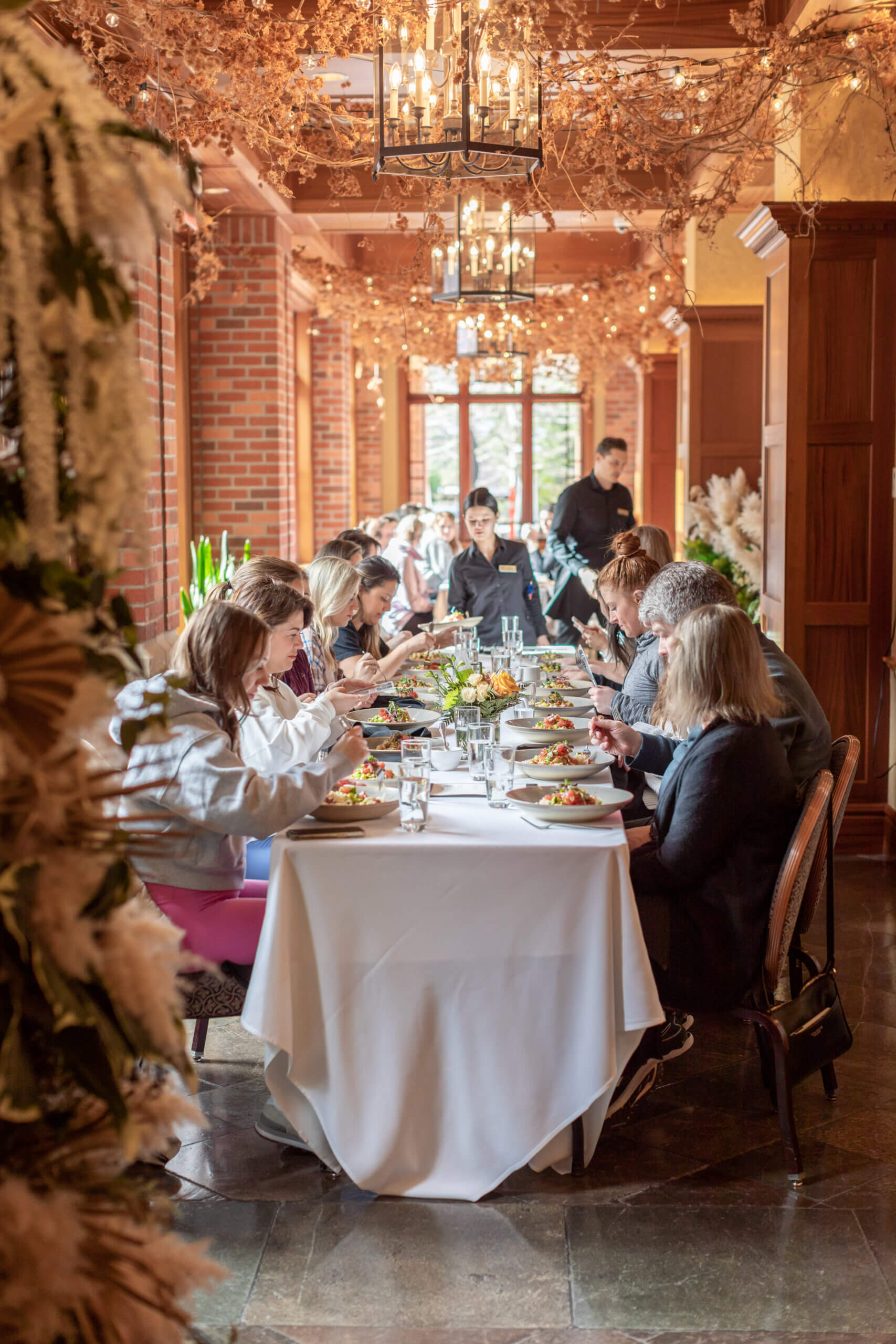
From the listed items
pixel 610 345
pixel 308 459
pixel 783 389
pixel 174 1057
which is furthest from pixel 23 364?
A: pixel 308 459

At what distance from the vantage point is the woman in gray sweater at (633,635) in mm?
3975

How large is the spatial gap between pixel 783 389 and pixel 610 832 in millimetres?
3384

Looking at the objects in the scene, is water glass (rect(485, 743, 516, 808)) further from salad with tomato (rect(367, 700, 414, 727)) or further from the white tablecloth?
salad with tomato (rect(367, 700, 414, 727))

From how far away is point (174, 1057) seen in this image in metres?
1.14

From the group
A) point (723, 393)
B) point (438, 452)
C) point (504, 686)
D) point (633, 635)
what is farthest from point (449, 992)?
point (438, 452)

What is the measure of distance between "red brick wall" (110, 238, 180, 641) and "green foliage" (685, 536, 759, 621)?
3.06 m

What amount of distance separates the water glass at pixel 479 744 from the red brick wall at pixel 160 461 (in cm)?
192

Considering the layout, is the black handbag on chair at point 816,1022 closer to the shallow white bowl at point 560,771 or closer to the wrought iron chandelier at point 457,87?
the shallow white bowl at point 560,771

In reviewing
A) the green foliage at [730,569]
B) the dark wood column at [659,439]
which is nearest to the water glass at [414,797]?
the green foliage at [730,569]

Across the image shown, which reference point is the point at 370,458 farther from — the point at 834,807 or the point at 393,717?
the point at 834,807

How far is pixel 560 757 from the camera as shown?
323cm

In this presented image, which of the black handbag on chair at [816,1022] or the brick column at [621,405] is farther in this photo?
the brick column at [621,405]

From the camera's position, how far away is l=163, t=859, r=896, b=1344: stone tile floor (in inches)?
90.3

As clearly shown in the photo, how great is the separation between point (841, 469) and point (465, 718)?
2.77 meters
